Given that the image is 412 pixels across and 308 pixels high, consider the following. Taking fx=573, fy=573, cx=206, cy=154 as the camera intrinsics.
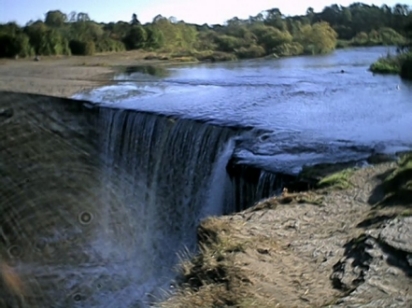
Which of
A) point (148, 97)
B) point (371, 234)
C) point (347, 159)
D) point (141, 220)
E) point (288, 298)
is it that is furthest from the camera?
point (148, 97)

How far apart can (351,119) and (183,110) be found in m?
3.42

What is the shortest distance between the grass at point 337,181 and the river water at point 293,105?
37.8 inches

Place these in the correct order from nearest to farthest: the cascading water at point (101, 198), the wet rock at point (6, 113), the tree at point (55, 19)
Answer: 1. the cascading water at point (101, 198)
2. the wet rock at point (6, 113)
3. the tree at point (55, 19)

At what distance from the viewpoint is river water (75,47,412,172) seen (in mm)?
8617

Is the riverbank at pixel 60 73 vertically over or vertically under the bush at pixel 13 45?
under

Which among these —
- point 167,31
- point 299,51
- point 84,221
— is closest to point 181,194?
point 84,221

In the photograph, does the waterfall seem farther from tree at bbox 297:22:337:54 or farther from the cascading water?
tree at bbox 297:22:337:54

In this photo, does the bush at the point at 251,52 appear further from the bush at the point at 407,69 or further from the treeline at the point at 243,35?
the bush at the point at 407,69

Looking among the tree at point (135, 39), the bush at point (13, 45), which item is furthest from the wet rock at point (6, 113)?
the tree at point (135, 39)

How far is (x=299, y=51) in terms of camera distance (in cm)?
3114

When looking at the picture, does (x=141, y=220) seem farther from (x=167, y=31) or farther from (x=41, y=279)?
(x=167, y=31)

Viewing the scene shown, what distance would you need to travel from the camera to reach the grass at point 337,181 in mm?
6121

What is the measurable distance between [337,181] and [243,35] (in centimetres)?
2944

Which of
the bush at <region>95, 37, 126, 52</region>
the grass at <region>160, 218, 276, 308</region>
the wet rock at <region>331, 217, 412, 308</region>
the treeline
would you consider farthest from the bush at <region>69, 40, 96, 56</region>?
the wet rock at <region>331, 217, 412, 308</region>
